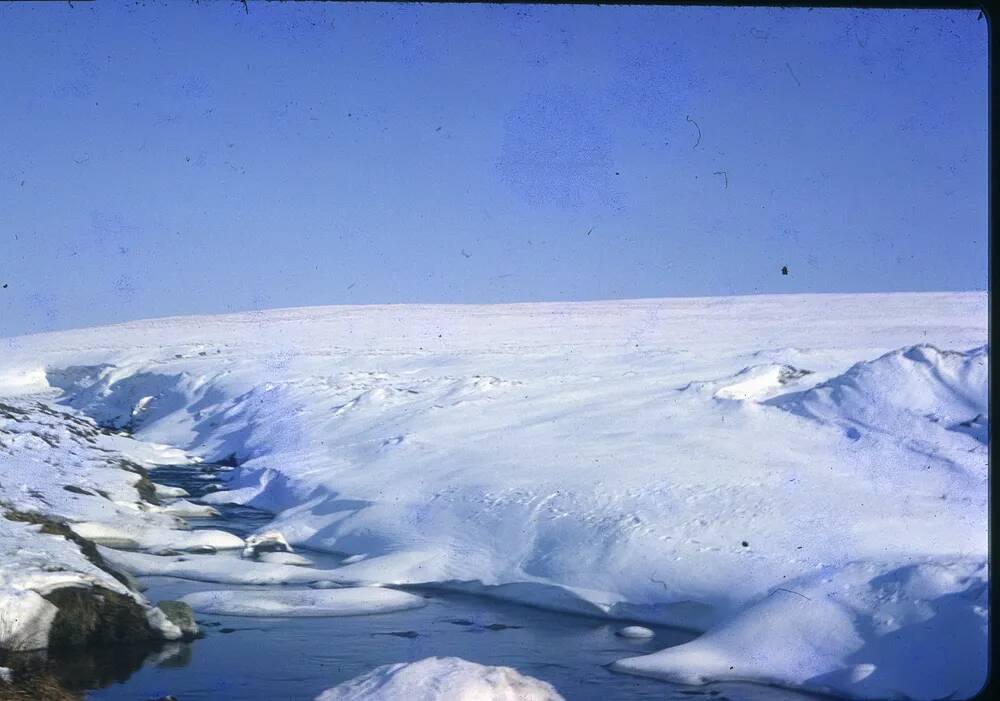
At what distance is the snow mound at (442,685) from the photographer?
4.88m

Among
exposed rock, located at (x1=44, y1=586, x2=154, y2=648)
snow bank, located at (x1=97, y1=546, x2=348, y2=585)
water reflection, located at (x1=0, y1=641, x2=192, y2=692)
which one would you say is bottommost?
water reflection, located at (x1=0, y1=641, x2=192, y2=692)

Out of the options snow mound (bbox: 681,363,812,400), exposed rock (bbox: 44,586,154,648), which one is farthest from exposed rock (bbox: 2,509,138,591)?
snow mound (bbox: 681,363,812,400)

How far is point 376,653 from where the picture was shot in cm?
568

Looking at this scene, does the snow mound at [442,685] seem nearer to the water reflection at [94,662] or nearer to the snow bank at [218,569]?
the water reflection at [94,662]

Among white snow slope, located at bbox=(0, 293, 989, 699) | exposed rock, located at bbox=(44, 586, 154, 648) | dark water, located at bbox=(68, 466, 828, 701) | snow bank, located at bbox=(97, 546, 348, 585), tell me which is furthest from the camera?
snow bank, located at bbox=(97, 546, 348, 585)

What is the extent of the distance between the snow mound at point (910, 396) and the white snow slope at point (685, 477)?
0.07 ft

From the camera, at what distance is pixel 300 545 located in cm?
857

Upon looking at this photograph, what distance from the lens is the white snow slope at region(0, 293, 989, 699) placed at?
5473mm

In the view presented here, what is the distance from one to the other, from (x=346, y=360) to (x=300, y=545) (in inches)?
316

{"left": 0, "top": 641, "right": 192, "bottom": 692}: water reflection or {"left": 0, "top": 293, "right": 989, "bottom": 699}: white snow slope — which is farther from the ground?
{"left": 0, "top": 293, "right": 989, "bottom": 699}: white snow slope

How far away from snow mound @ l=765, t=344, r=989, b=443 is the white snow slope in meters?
0.02

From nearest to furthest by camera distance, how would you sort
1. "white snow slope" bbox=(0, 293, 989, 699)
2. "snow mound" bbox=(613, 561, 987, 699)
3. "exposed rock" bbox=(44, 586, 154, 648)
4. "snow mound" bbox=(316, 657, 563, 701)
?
"snow mound" bbox=(316, 657, 563, 701) < "snow mound" bbox=(613, 561, 987, 699) < "white snow slope" bbox=(0, 293, 989, 699) < "exposed rock" bbox=(44, 586, 154, 648)

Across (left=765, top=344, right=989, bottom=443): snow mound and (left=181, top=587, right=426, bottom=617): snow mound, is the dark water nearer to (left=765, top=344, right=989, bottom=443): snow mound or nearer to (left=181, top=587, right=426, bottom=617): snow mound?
(left=181, top=587, right=426, bottom=617): snow mound

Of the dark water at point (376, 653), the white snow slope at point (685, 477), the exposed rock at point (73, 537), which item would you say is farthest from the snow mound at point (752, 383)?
the exposed rock at point (73, 537)
